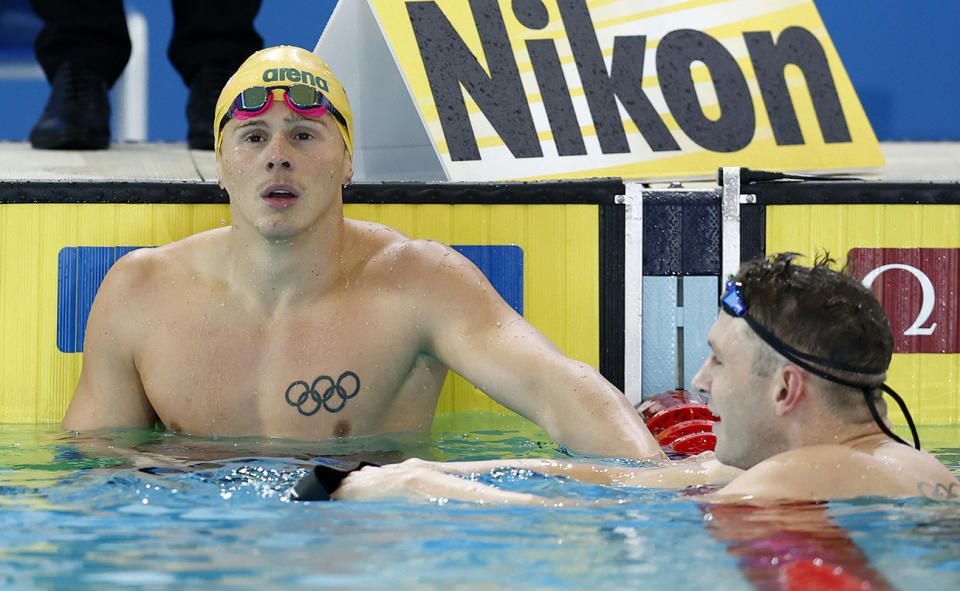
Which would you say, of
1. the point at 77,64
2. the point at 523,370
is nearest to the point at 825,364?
the point at 523,370

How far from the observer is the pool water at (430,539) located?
197 centimetres

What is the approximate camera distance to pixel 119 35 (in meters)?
4.68

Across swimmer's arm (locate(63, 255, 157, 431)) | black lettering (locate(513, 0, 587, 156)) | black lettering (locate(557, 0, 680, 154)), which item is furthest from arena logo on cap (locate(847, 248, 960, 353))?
swimmer's arm (locate(63, 255, 157, 431))

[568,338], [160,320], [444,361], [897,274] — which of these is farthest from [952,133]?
[160,320]

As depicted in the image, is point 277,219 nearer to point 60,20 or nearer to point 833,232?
point 833,232

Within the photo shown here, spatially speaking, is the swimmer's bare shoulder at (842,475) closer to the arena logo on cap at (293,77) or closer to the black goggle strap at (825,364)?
the black goggle strap at (825,364)

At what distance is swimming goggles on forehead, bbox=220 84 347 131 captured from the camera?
3.13 m

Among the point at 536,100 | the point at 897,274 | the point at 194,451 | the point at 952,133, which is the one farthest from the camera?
the point at 952,133

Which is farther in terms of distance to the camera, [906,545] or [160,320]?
[160,320]

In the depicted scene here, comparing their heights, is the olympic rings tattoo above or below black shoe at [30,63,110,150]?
below

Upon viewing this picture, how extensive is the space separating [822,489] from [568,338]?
5.05ft

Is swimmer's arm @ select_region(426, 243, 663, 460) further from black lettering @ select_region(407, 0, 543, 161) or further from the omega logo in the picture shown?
the omega logo

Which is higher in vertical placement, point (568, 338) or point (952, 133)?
point (952, 133)

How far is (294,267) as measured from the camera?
10.6ft
